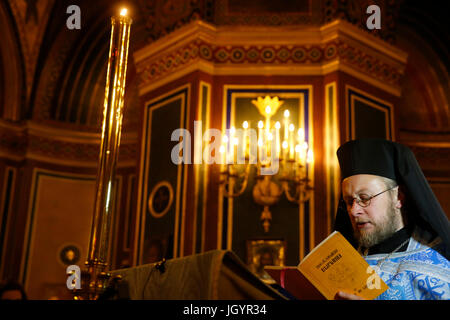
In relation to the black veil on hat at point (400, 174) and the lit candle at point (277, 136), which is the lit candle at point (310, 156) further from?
the black veil on hat at point (400, 174)

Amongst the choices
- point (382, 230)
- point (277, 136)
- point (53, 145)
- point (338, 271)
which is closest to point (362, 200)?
point (382, 230)

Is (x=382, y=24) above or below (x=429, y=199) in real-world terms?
above

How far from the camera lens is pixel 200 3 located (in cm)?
786

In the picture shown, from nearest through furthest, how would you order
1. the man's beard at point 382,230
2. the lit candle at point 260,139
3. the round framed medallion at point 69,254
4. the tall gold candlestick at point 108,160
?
1. the tall gold candlestick at point 108,160
2. the man's beard at point 382,230
3. the lit candle at point 260,139
4. the round framed medallion at point 69,254

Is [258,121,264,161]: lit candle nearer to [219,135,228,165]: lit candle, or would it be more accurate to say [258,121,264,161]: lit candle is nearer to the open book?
[219,135,228,165]: lit candle

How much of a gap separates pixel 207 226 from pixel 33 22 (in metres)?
5.43

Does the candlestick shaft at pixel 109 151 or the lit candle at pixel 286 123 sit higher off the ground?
the lit candle at pixel 286 123

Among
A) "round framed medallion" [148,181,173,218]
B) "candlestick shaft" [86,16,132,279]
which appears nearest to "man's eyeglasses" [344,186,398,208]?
"candlestick shaft" [86,16,132,279]

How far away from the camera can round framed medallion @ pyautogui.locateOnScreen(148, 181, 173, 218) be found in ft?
24.4

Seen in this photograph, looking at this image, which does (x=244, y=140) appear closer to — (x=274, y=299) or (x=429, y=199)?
(x=429, y=199)

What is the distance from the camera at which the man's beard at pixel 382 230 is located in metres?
2.92

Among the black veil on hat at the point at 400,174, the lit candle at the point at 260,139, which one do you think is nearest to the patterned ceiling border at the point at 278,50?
the lit candle at the point at 260,139

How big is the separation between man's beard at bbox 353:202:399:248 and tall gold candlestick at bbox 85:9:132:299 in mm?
1312

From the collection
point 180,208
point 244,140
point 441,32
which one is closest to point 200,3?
point 244,140
